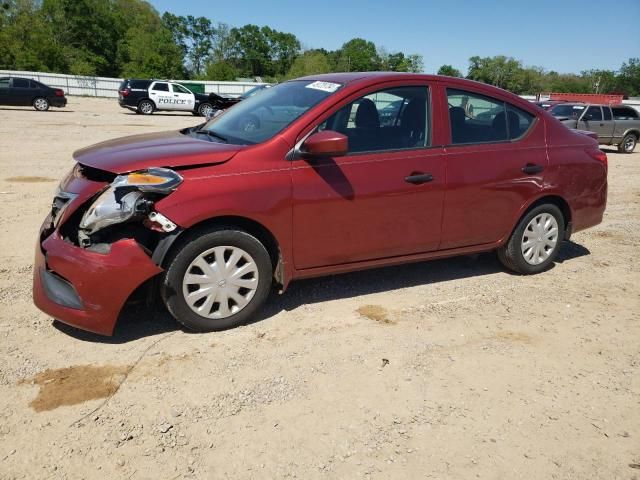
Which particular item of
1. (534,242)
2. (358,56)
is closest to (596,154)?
(534,242)

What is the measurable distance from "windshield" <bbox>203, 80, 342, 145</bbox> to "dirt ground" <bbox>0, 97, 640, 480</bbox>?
4.51ft

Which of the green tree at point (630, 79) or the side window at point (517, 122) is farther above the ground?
the green tree at point (630, 79)

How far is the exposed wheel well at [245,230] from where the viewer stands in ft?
11.3

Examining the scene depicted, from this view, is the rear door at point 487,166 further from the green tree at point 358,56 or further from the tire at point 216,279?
the green tree at point 358,56

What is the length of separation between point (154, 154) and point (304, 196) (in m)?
1.06

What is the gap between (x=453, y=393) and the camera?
313 centimetres

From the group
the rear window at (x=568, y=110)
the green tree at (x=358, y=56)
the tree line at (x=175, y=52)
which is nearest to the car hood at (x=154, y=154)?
the rear window at (x=568, y=110)

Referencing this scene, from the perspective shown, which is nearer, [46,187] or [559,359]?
[559,359]

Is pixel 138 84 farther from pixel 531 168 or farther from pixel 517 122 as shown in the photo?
pixel 531 168

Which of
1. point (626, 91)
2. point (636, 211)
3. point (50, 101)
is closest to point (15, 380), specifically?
point (636, 211)

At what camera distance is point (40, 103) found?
24.9 metres

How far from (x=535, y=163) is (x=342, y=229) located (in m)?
2.05

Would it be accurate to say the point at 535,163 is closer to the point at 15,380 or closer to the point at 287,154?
the point at 287,154

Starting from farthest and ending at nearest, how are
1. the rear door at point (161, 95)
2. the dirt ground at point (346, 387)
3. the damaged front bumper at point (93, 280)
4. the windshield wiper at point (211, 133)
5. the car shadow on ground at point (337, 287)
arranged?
1. the rear door at point (161, 95)
2. the windshield wiper at point (211, 133)
3. the car shadow on ground at point (337, 287)
4. the damaged front bumper at point (93, 280)
5. the dirt ground at point (346, 387)
